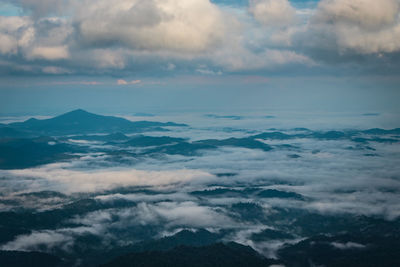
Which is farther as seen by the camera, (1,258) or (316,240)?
(316,240)

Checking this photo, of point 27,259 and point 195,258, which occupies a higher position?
point 195,258

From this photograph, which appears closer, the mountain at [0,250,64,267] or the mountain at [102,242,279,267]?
the mountain at [102,242,279,267]

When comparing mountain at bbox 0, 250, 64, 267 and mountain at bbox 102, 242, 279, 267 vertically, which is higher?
mountain at bbox 102, 242, 279, 267

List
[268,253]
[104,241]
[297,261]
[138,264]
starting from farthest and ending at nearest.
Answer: [104,241]
[268,253]
[297,261]
[138,264]

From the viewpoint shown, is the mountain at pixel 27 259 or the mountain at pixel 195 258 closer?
the mountain at pixel 195 258

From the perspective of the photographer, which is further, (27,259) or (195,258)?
(27,259)

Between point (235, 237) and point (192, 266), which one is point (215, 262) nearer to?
point (192, 266)

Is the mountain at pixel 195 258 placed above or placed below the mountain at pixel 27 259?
above

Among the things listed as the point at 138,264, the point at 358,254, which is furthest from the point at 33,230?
the point at 358,254
